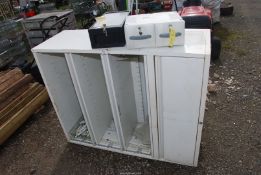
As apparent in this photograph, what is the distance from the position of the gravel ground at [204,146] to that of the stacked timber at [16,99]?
16 cm

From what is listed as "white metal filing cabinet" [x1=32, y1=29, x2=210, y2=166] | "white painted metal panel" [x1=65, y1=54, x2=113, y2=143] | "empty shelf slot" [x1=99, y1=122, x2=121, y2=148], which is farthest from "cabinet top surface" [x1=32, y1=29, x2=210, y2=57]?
"empty shelf slot" [x1=99, y1=122, x2=121, y2=148]

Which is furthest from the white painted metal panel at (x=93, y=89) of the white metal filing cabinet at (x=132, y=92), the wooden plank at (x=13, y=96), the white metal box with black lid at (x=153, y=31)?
the wooden plank at (x=13, y=96)

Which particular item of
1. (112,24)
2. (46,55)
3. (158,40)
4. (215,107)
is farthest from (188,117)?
(46,55)

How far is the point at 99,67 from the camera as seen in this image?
78.3 inches

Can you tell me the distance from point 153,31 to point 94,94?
0.88 metres

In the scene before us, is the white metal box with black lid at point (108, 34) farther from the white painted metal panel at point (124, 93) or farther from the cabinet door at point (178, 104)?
the cabinet door at point (178, 104)

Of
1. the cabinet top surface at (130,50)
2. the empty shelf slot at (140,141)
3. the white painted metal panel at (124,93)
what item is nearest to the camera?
the cabinet top surface at (130,50)

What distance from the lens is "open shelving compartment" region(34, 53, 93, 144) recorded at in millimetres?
1826

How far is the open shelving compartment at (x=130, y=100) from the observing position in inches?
66.1

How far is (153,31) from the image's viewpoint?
1312mm

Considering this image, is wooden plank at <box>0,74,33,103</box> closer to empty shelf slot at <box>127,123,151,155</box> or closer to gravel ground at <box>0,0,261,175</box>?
gravel ground at <box>0,0,261,175</box>

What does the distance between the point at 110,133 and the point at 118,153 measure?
23cm

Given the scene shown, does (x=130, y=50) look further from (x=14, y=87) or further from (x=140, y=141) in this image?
(x=14, y=87)

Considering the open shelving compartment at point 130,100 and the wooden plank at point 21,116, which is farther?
the wooden plank at point 21,116
